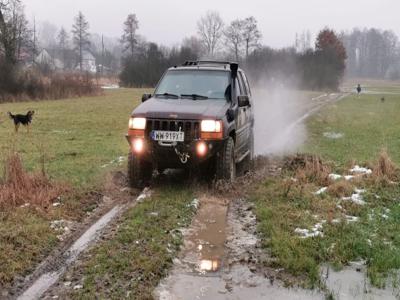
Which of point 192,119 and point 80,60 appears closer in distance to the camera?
point 192,119

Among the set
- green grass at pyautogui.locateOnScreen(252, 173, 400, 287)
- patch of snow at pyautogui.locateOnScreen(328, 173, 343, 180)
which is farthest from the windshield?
patch of snow at pyautogui.locateOnScreen(328, 173, 343, 180)

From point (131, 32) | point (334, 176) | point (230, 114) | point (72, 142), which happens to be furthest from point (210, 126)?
point (131, 32)

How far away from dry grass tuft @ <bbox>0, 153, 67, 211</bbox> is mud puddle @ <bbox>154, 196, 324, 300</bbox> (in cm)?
225

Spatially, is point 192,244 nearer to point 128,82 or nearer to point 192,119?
point 192,119

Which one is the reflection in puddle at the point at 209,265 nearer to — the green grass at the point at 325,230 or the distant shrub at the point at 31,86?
the green grass at the point at 325,230

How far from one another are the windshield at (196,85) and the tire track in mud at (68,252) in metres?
2.13

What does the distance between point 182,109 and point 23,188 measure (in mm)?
2643

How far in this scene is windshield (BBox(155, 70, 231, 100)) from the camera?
29.2 ft

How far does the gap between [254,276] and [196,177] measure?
13.5 feet

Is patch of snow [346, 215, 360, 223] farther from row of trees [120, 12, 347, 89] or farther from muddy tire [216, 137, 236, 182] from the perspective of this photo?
row of trees [120, 12, 347, 89]

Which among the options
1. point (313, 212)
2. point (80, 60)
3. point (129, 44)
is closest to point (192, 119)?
point (313, 212)

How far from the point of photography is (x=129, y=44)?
8875 centimetres

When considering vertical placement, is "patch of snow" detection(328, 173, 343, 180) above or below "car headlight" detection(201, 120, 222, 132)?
below

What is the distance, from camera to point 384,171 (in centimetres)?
902
